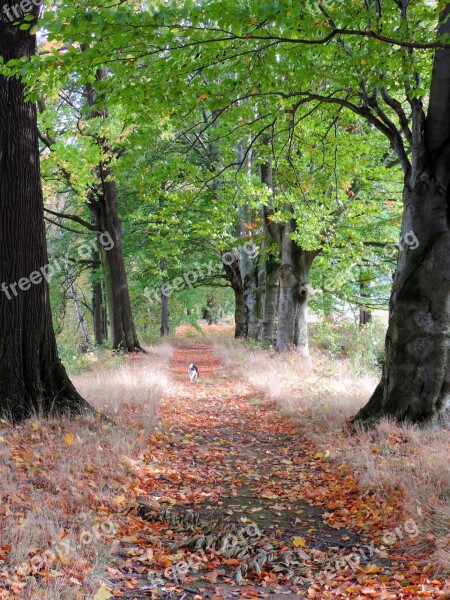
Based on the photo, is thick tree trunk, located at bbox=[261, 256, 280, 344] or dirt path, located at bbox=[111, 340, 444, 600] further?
thick tree trunk, located at bbox=[261, 256, 280, 344]

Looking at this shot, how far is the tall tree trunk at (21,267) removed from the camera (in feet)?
21.3

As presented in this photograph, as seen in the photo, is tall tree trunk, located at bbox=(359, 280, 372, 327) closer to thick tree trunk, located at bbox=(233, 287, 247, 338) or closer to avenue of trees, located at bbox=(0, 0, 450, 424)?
thick tree trunk, located at bbox=(233, 287, 247, 338)

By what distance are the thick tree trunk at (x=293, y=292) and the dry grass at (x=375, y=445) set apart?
3.30 m

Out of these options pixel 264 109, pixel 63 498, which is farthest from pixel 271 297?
pixel 63 498

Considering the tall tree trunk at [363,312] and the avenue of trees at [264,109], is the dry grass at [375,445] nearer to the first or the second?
the avenue of trees at [264,109]

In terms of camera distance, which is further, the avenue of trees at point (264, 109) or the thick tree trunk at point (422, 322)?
the thick tree trunk at point (422, 322)

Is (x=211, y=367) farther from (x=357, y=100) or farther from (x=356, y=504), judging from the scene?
(x=356, y=504)

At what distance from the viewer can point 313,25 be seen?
4.58 m

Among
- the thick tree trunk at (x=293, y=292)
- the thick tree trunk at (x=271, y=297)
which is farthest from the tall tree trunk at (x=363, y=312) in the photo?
the thick tree trunk at (x=293, y=292)

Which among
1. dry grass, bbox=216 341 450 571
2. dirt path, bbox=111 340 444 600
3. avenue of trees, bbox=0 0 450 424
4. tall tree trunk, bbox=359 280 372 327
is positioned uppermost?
avenue of trees, bbox=0 0 450 424

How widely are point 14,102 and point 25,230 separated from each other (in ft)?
5.58

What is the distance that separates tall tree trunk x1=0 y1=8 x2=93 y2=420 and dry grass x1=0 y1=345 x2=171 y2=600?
0.55 metres

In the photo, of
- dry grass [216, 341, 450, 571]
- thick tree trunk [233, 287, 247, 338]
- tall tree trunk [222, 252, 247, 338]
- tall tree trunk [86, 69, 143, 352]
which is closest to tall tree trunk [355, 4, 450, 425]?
dry grass [216, 341, 450, 571]

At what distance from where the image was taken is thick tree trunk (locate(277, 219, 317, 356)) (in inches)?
575
